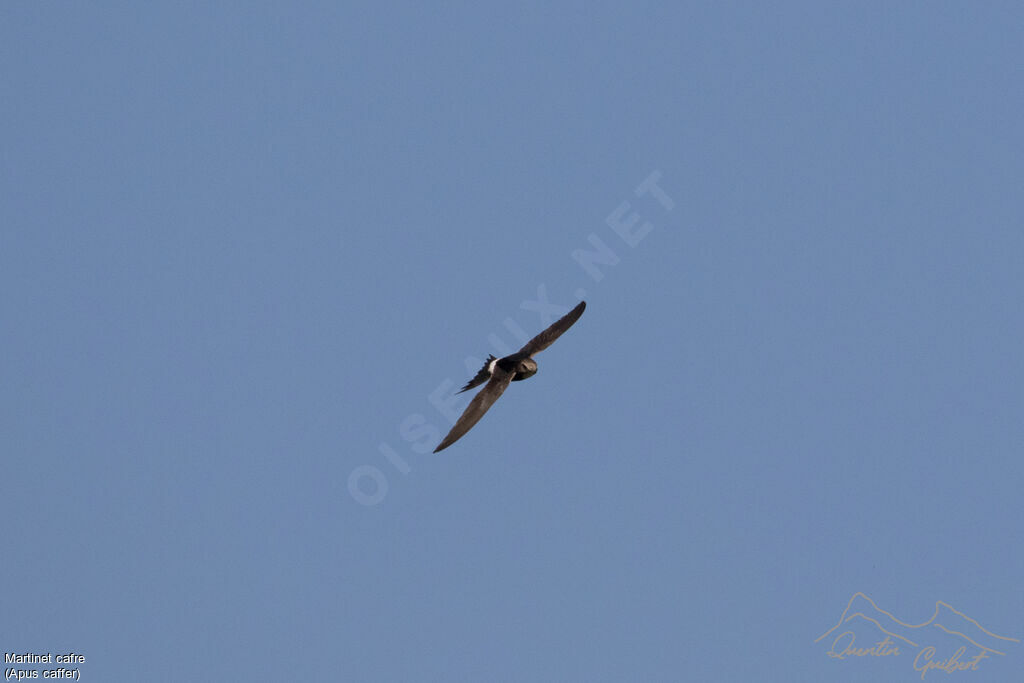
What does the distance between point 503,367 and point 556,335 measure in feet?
8.71

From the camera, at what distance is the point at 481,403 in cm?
3334

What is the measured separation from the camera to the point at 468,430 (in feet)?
107

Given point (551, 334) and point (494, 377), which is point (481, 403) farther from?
point (551, 334)

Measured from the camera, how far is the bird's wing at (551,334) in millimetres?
35438

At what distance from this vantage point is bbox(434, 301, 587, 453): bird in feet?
107

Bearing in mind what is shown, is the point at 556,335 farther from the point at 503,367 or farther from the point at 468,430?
the point at 468,430

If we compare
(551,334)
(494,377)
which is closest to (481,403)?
(494,377)

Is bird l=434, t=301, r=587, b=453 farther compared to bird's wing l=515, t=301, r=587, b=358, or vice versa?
bird's wing l=515, t=301, r=587, b=358

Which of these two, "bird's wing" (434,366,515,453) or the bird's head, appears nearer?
"bird's wing" (434,366,515,453)

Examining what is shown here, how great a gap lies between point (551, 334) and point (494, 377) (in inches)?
120

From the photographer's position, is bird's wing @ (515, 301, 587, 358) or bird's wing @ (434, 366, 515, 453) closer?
bird's wing @ (434, 366, 515, 453)

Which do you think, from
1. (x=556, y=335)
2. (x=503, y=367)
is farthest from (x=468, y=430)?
(x=556, y=335)

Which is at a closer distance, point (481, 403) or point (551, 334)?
point (481, 403)

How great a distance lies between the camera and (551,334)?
36.3m
